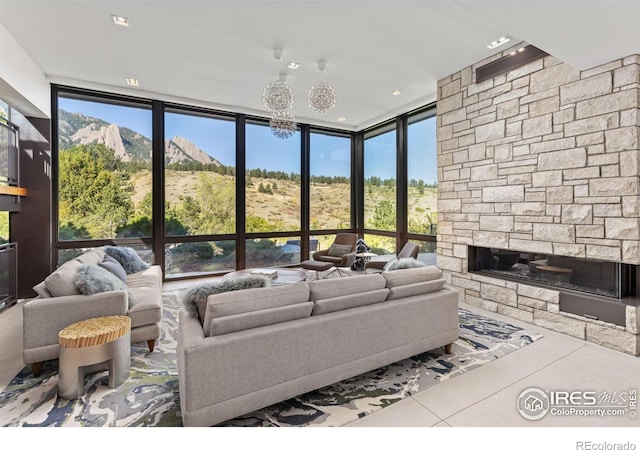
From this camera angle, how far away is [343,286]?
2.39m

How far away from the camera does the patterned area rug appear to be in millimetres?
1970

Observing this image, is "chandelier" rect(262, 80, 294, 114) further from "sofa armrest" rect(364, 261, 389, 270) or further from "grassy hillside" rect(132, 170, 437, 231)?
"sofa armrest" rect(364, 261, 389, 270)

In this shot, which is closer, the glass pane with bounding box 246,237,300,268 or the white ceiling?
the white ceiling

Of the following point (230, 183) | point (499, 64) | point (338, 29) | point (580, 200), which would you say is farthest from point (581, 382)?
point (230, 183)

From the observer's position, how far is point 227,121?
6078 mm

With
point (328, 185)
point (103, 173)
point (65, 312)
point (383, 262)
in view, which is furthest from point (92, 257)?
point (328, 185)

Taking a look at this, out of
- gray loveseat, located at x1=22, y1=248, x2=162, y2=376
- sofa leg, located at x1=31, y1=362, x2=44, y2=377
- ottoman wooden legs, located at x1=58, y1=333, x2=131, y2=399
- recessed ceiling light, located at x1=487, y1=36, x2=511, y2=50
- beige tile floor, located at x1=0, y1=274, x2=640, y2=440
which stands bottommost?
beige tile floor, located at x1=0, y1=274, x2=640, y2=440

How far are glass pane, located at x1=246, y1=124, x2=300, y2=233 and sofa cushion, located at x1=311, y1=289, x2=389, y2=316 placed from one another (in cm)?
433

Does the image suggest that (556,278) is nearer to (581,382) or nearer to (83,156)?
(581,382)

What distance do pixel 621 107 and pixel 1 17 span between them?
6243 millimetres

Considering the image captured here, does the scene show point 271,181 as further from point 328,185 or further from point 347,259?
point 347,259

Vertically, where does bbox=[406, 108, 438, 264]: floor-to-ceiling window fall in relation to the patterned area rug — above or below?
above

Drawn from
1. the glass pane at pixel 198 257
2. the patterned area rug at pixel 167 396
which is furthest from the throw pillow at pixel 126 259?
the patterned area rug at pixel 167 396

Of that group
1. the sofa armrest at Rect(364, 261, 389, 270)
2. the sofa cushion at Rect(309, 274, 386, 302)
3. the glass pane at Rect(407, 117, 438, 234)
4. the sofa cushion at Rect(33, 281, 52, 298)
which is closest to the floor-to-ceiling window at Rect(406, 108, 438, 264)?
the glass pane at Rect(407, 117, 438, 234)
